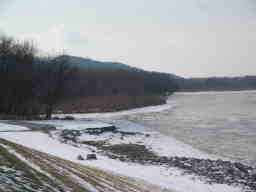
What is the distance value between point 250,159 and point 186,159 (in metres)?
3.62

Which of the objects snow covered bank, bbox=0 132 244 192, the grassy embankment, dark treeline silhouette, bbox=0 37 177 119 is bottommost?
snow covered bank, bbox=0 132 244 192

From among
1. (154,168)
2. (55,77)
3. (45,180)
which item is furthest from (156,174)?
→ (55,77)

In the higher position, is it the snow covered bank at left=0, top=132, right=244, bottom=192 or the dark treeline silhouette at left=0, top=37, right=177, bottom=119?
the dark treeline silhouette at left=0, top=37, right=177, bottom=119

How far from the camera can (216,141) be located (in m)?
21.2

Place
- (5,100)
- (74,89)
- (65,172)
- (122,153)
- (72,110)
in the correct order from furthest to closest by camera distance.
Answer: (74,89)
(72,110)
(5,100)
(122,153)
(65,172)

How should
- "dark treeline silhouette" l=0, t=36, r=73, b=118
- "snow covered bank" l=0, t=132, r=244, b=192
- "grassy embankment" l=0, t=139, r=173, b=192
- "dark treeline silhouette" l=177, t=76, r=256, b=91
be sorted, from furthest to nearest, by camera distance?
1. "dark treeline silhouette" l=177, t=76, r=256, b=91
2. "dark treeline silhouette" l=0, t=36, r=73, b=118
3. "snow covered bank" l=0, t=132, r=244, b=192
4. "grassy embankment" l=0, t=139, r=173, b=192

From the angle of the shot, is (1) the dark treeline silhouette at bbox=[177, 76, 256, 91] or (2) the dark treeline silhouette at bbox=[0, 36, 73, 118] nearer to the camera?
(2) the dark treeline silhouette at bbox=[0, 36, 73, 118]

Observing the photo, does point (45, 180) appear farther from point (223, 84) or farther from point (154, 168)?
point (223, 84)

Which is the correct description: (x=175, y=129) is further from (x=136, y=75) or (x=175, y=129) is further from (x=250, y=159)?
(x=136, y=75)

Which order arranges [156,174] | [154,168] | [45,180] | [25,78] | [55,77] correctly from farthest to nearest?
[55,77] < [25,78] < [154,168] < [156,174] < [45,180]

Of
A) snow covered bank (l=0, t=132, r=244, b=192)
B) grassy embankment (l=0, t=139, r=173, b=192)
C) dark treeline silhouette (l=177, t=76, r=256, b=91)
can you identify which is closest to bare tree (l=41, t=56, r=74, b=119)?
snow covered bank (l=0, t=132, r=244, b=192)

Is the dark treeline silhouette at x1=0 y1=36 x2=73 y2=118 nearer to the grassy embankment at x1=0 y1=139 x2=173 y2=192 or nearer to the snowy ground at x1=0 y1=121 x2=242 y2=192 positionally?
the snowy ground at x1=0 y1=121 x2=242 y2=192

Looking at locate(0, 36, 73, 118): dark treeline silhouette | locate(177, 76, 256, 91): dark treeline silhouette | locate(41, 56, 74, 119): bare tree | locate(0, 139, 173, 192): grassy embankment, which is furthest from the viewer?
locate(177, 76, 256, 91): dark treeline silhouette

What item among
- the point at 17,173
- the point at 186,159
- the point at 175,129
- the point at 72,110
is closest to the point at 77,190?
the point at 17,173
